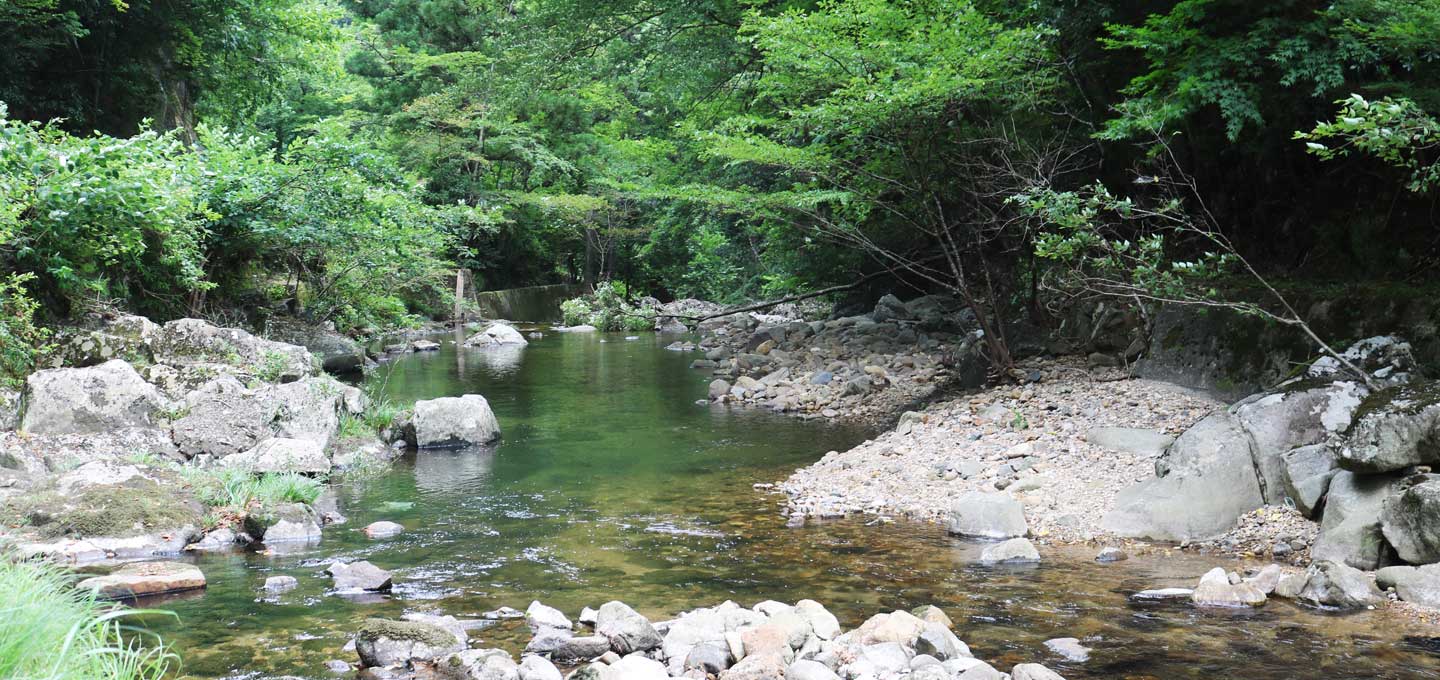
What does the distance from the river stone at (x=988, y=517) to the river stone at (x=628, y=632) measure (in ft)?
9.95

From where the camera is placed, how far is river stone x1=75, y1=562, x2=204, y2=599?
5535mm

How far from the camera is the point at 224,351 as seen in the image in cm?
1038

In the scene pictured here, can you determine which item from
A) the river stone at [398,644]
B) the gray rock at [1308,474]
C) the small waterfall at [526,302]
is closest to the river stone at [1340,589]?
the gray rock at [1308,474]

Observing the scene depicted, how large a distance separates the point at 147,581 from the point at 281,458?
10.9ft

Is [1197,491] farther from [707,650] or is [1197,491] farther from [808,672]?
[707,650]

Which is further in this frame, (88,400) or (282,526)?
(88,400)

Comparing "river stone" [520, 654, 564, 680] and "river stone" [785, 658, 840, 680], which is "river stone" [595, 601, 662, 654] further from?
"river stone" [785, 658, 840, 680]

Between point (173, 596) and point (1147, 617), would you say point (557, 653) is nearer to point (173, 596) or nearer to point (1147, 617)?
point (173, 596)

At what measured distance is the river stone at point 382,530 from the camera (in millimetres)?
7188

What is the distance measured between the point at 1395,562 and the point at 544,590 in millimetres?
4798

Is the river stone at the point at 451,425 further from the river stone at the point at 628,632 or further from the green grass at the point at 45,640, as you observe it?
the green grass at the point at 45,640

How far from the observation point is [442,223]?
50.1 ft

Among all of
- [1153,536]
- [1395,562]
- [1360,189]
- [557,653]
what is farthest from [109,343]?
[1360,189]

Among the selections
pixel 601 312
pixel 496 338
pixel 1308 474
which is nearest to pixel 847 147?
pixel 1308 474
